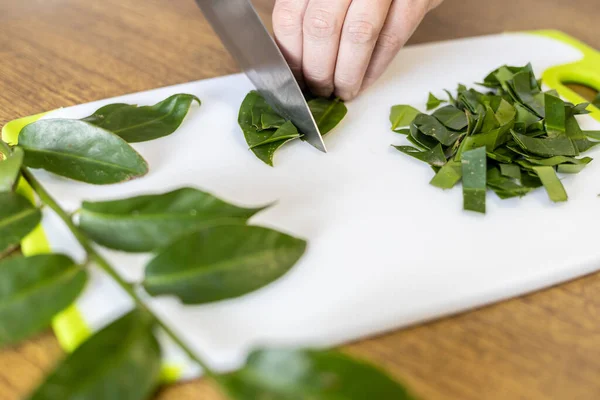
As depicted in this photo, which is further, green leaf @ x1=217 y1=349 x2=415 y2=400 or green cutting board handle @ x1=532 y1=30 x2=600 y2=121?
green cutting board handle @ x1=532 y1=30 x2=600 y2=121

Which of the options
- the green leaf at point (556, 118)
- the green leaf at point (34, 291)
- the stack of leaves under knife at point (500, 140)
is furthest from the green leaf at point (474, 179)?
the green leaf at point (34, 291)

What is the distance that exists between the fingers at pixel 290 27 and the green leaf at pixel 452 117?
0.34m

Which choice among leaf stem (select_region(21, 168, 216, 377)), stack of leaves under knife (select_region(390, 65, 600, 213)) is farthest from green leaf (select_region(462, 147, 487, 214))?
leaf stem (select_region(21, 168, 216, 377))

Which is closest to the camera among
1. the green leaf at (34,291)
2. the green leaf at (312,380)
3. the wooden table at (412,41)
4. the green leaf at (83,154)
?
the green leaf at (312,380)

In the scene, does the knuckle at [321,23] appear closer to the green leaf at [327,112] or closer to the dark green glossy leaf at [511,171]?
the green leaf at [327,112]

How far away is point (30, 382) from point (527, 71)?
47.8 inches

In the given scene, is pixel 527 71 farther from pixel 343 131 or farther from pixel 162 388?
pixel 162 388

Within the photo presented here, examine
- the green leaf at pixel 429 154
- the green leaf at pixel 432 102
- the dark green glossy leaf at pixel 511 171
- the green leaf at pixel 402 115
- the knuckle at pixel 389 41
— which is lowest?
the dark green glossy leaf at pixel 511 171

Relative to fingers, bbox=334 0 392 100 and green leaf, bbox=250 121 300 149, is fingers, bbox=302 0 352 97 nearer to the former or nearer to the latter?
fingers, bbox=334 0 392 100

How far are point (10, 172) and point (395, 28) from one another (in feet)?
2.74

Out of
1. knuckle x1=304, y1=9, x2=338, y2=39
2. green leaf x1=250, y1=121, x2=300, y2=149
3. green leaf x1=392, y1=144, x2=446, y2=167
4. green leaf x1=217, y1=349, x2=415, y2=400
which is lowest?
green leaf x1=392, y1=144, x2=446, y2=167

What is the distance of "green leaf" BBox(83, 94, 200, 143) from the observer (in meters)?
1.10

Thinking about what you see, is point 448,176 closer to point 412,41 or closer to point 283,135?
point 283,135

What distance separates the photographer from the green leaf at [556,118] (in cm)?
119
